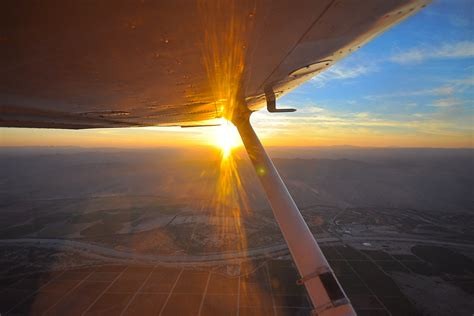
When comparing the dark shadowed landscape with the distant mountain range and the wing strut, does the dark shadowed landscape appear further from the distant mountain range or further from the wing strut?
the wing strut

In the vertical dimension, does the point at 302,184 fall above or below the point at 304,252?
below

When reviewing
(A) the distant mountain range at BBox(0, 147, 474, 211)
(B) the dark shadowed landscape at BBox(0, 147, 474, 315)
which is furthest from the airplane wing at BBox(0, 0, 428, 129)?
(A) the distant mountain range at BBox(0, 147, 474, 211)

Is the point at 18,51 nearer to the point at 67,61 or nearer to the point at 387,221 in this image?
the point at 67,61

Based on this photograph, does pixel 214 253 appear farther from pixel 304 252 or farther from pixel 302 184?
pixel 302 184

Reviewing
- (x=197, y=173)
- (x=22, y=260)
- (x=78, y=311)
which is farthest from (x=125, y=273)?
(x=197, y=173)

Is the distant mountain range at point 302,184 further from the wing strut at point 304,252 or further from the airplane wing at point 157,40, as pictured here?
the airplane wing at point 157,40

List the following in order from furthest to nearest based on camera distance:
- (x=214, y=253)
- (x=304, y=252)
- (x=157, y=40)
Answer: (x=214, y=253), (x=304, y=252), (x=157, y=40)

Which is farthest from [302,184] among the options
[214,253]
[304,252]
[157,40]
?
[157,40]
